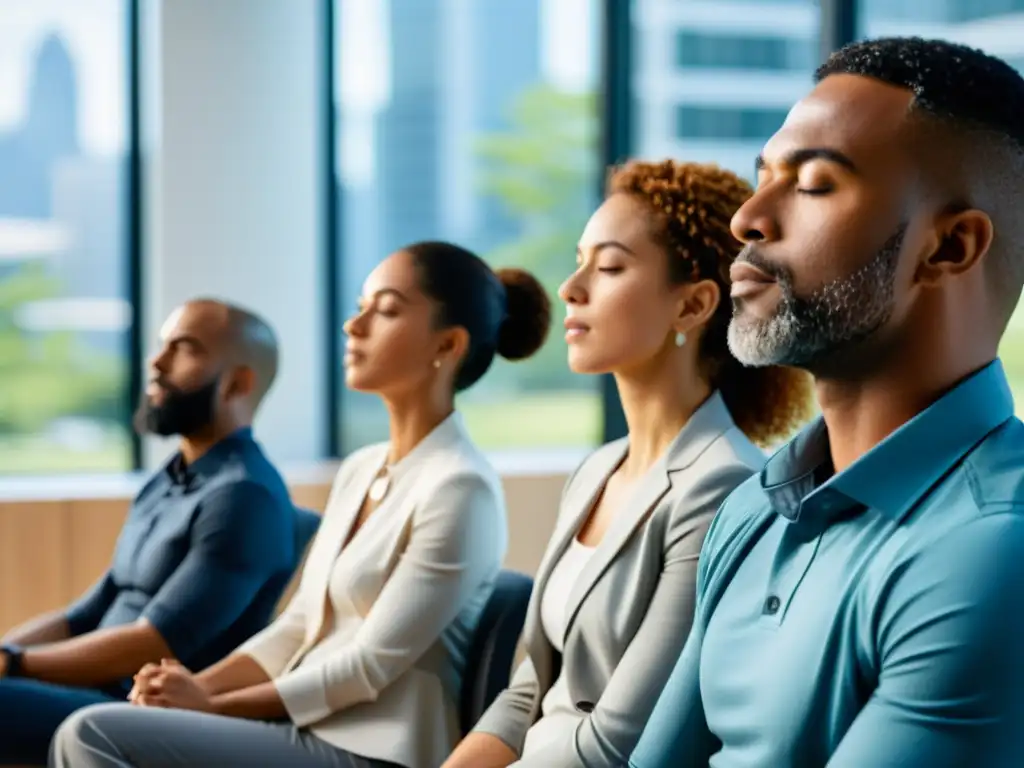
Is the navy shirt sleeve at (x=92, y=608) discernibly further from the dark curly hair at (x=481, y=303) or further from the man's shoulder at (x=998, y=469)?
the man's shoulder at (x=998, y=469)

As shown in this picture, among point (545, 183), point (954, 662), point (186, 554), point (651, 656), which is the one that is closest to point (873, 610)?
point (954, 662)

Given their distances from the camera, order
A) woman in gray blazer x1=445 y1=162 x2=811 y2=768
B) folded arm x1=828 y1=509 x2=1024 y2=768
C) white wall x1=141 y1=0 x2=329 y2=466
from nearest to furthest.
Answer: folded arm x1=828 y1=509 x2=1024 y2=768 < woman in gray blazer x1=445 y1=162 x2=811 y2=768 < white wall x1=141 y1=0 x2=329 y2=466

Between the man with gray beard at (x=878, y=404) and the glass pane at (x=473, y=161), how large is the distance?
402 centimetres

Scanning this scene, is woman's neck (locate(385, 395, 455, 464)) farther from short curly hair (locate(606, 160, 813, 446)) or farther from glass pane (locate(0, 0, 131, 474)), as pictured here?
glass pane (locate(0, 0, 131, 474))

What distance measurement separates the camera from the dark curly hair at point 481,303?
266 cm

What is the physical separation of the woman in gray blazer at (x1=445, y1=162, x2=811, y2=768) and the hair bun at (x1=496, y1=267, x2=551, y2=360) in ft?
1.65

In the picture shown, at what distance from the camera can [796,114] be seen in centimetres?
135

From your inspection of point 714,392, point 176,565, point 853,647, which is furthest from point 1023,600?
point 176,565

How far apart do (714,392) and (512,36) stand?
3.49m

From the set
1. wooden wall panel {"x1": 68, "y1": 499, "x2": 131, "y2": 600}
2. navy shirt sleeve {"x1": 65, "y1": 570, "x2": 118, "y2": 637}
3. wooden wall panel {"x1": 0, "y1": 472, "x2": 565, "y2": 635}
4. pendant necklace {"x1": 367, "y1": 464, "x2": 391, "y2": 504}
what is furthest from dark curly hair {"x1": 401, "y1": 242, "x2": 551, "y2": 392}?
wooden wall panel {"x1": 68, "y1": 499, "x2": 131, "y2": 600}

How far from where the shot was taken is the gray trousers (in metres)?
2.33

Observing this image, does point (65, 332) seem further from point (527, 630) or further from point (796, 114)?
point (796, 114)

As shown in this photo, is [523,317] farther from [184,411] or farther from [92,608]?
[92,608]

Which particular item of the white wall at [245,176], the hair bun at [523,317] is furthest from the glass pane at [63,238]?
the hair bun at [523,317]
